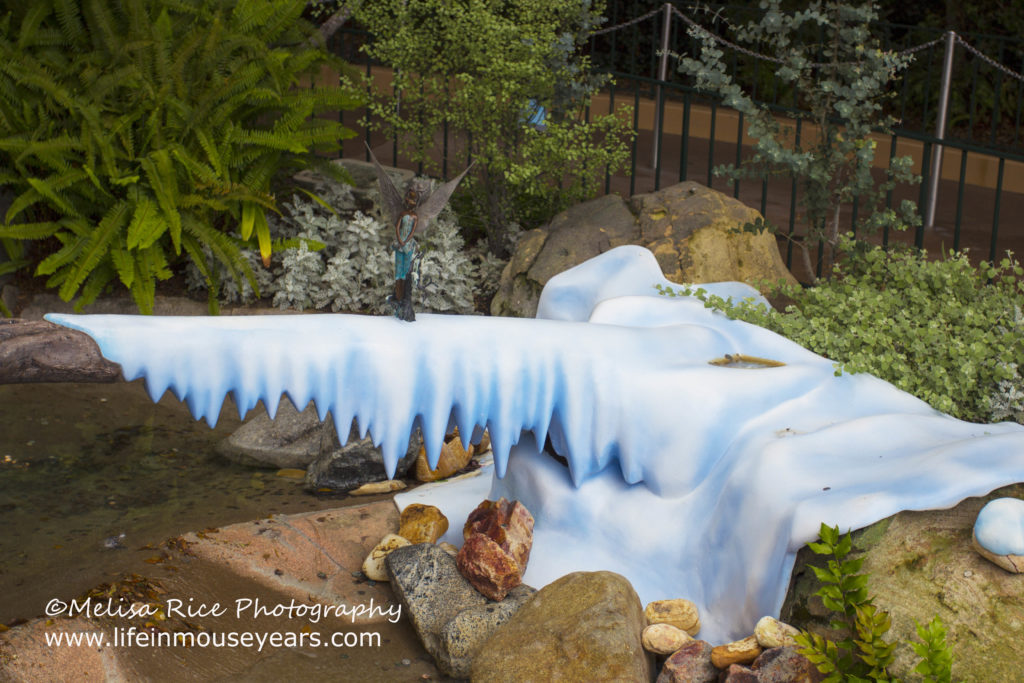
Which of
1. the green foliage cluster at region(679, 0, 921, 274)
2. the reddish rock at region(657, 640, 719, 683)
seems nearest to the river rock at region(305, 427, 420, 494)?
the reddish rock at region(657, 640, 719, 683)

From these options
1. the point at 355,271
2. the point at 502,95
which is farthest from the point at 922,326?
the point at 355,271

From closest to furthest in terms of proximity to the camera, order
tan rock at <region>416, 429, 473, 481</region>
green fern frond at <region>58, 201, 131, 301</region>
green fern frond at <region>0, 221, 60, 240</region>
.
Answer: tan rock at <region>416, 429, 473, 481</region> → green fern frond at <region>58, 201, 131, 301</region> → green fern frond at <region>0, 221, 60, 240</region>

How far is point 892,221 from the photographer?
5.12 m

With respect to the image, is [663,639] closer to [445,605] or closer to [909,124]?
[445,605]

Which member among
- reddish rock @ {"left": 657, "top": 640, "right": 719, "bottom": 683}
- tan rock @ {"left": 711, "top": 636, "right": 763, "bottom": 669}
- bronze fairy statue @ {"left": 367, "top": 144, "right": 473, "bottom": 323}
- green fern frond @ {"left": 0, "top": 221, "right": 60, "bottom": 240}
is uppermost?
bronze fairy statue @ {"left": 367, "top": 144, "right": 473, "bottom": 323}

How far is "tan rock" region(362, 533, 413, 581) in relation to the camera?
385cm

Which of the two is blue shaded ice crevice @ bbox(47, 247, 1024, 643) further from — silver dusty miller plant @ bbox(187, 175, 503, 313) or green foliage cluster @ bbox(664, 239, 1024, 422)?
silver dusty miller plant @ bbox(187, 175, 503, 313)

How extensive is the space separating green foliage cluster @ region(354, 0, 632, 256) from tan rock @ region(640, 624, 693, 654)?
128 inches

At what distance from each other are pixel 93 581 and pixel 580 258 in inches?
120

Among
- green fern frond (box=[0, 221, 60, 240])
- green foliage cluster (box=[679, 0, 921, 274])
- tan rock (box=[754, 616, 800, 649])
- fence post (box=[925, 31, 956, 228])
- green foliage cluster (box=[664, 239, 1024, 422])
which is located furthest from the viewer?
fence post (box=[925, 31, 956, 228])

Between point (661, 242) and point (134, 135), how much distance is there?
320 centimetres

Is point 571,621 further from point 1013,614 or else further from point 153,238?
point 153,238

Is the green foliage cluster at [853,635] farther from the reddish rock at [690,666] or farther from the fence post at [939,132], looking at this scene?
the fence post at [939,132]

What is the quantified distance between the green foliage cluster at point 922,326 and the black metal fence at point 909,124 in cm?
222
